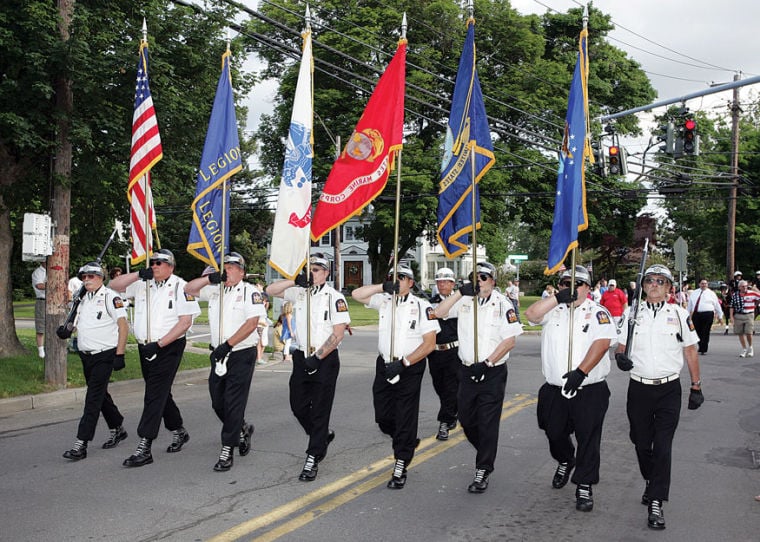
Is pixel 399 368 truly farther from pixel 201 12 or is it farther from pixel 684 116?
pixel 684 116

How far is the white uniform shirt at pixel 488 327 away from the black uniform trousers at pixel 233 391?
195 cm

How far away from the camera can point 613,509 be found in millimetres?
5840

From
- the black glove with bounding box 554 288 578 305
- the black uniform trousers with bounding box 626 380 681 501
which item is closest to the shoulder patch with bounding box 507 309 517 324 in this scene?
the black glove with bounding box 554 288 578 305

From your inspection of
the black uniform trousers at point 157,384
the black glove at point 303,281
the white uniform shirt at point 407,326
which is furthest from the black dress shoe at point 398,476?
the black uniform trousers at point 157,384

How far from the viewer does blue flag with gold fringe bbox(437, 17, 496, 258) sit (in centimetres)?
720

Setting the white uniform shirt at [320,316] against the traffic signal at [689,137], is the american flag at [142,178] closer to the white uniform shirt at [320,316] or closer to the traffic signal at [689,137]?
the white uniform shirt at [320,316]

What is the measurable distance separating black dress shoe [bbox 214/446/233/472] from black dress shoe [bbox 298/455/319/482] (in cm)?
→ 73

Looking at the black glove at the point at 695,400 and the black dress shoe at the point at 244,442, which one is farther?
the black dress shoe at the point at 244,442

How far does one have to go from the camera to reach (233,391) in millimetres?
6859

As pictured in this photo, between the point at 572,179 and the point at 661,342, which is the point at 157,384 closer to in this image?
the point at 572,179

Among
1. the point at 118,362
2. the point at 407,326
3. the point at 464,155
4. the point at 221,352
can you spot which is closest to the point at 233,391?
the point at 221,352

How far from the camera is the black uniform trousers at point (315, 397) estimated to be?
6621 millimetres

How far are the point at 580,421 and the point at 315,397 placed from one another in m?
2.28

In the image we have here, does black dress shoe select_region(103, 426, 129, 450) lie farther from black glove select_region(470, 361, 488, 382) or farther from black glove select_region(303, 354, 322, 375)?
black glove select_region(470, 361, 488, 382)
